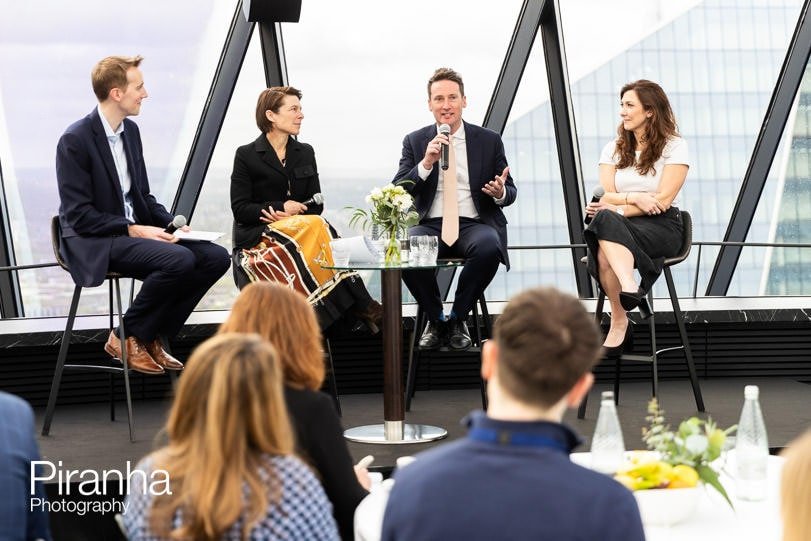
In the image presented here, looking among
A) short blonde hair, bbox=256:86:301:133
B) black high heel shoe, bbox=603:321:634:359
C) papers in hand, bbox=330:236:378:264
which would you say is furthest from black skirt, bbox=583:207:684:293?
short blonde hair, bbox=256:86:301:133

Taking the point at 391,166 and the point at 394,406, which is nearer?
the point at 394,406

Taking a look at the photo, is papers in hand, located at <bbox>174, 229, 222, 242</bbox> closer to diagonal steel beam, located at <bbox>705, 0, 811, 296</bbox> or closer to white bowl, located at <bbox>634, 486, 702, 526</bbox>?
white bowl, located at <bbox>634, 486, 702, 526</bbox>

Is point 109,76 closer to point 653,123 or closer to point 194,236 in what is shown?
point 194,236

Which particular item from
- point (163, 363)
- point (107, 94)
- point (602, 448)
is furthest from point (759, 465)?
point (107, 94)

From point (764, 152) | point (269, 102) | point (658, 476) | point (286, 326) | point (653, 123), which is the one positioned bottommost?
point (658, 476)

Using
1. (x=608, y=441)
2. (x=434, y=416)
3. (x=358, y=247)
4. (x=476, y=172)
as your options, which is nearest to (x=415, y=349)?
(x=434, y=416)

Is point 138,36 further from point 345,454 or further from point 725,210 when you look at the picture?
point 345,454

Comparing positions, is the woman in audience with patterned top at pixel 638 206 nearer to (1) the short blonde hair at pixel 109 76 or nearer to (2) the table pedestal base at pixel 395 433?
(2) the table pedestal base at pixel 395 433

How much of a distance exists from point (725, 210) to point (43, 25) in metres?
4.54

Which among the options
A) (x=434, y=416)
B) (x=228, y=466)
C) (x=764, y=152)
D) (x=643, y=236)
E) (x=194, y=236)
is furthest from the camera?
(x=764, y=152)

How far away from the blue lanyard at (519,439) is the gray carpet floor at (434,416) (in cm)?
226

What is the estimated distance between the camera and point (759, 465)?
2.45 metres

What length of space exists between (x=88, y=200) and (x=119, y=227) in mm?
157

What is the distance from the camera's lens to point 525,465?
4.59 ft
